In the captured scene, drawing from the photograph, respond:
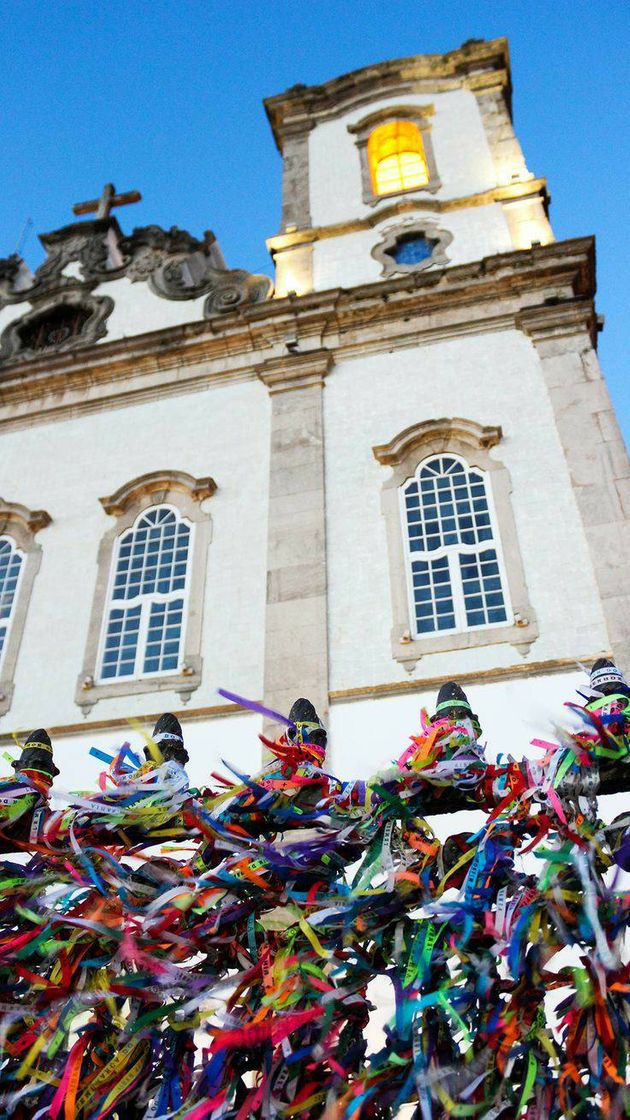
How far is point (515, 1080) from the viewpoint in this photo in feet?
10.2

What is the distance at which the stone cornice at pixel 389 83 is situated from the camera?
15.9 meters

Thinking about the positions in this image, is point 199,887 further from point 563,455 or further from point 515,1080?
point 563,455

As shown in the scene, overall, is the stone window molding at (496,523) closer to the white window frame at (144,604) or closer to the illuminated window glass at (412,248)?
the white window frame at (144,604)

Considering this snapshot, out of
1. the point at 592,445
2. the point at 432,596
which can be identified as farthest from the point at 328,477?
the point at 592,445

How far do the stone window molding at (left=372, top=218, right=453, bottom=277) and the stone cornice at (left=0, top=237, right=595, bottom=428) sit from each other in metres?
0.98

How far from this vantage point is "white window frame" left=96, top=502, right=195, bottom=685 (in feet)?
32.1

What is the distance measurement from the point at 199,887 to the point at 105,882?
1.56 feet

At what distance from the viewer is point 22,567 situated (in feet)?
36.6

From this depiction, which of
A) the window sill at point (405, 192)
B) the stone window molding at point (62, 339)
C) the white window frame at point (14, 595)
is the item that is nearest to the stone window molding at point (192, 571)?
the white window frame at point (14, 595)

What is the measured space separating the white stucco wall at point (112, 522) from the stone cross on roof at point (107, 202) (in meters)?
6.50

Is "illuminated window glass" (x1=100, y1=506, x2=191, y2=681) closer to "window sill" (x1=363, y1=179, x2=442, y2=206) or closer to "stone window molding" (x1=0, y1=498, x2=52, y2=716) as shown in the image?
"stone window molding" (x1=0, y1=498, x2=52, y2=716)

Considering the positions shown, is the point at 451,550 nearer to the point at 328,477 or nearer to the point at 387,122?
the point at 328,477

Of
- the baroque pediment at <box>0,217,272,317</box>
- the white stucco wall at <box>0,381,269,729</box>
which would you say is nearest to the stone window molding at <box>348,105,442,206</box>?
the baroque pediment at <box>0,217,272,317</box>

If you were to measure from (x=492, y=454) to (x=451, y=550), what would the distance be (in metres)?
1.32
